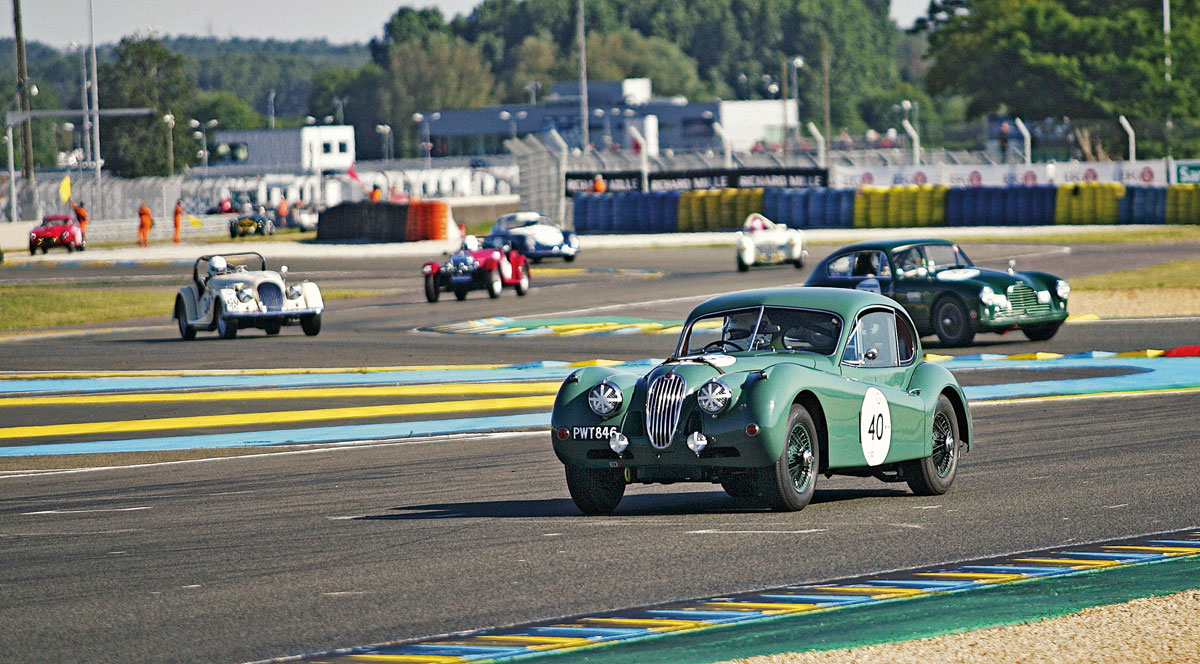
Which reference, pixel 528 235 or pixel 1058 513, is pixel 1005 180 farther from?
pixel 1058 513

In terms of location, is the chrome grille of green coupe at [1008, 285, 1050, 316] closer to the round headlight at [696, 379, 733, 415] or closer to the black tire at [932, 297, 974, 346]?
the black tire at [932, 297, 974, 346]

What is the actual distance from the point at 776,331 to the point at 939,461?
52.7 inches

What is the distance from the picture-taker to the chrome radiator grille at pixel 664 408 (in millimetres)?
8711

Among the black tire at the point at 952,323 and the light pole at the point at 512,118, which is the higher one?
the light pole at the point at 512,118

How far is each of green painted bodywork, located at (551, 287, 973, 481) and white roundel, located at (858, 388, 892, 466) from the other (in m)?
0.04

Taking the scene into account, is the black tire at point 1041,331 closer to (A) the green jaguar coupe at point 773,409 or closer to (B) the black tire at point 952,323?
(B) the black tire at point 952,323

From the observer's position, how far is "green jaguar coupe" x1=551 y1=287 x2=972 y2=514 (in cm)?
862

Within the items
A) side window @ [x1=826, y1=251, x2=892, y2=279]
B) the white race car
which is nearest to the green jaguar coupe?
side window @ [x1=826, y1=251, x2=892, y2=279]

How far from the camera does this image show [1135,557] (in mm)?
7621

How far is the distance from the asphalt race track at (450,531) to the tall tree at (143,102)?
4930 inches

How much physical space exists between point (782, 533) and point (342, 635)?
2840 mm

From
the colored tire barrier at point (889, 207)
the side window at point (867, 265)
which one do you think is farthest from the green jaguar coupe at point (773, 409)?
the colored tire barrier at point (889, 207)

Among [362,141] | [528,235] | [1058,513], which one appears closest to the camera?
[1058,513]

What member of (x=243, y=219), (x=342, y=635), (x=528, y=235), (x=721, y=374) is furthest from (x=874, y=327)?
(x=243, y=219)
